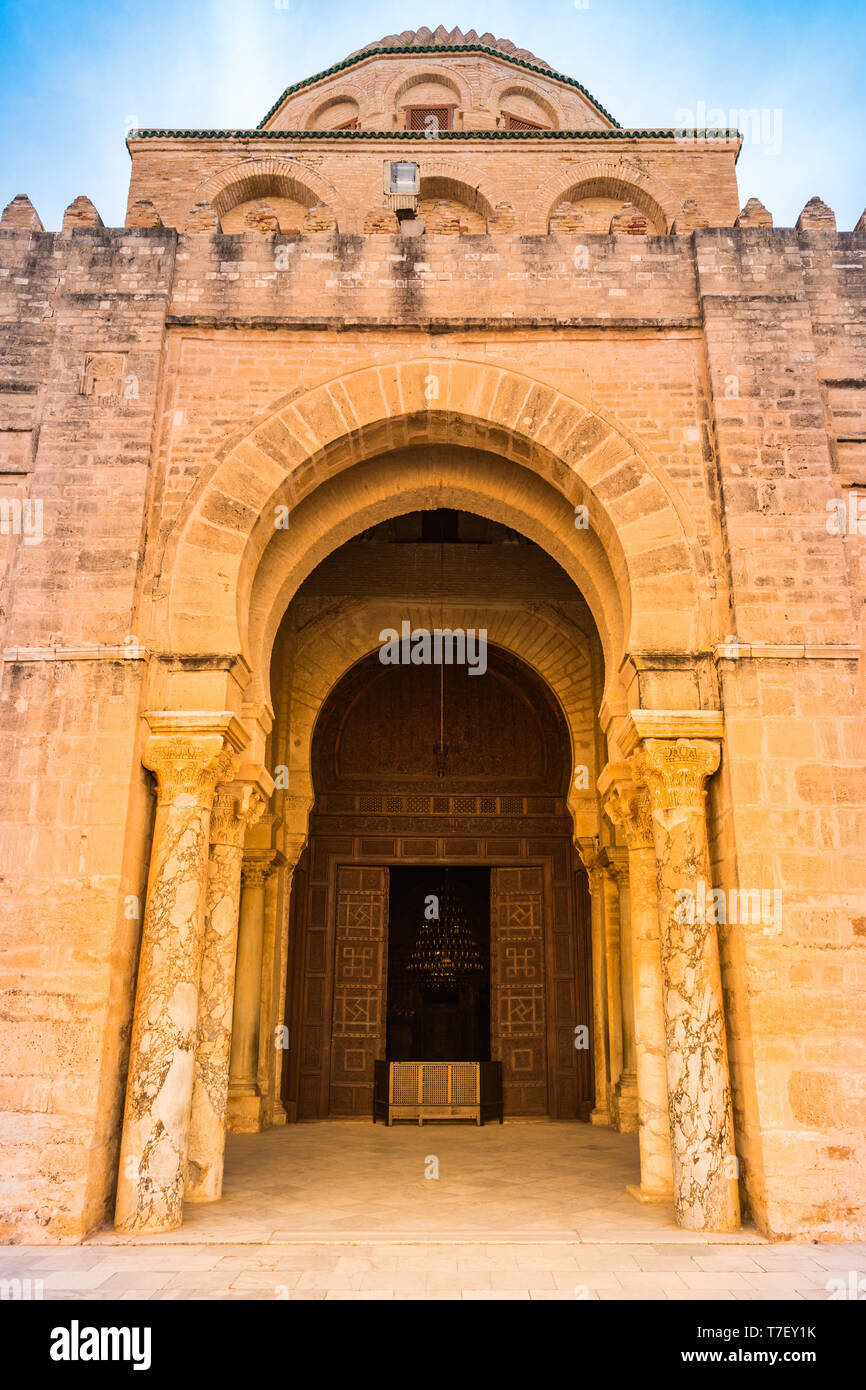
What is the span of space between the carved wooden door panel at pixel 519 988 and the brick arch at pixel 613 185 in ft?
35.8

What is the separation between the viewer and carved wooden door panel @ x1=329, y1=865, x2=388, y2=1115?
10148 millimetres

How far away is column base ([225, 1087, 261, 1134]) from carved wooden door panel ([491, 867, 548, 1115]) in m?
2.51

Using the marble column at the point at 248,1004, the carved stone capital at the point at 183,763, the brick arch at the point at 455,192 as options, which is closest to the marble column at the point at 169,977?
the carved stone capital at the point at 183,763

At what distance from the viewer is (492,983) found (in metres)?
10.7

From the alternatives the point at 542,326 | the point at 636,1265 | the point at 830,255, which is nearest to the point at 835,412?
the point at 830,255

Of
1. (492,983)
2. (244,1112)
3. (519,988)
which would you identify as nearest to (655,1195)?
(244,1112)

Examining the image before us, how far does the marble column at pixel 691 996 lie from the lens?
528 centimetres

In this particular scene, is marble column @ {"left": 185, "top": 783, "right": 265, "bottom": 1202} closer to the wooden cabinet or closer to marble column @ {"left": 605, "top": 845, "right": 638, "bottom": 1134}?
the wooden cabinet

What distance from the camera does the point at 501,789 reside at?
11.2 meters

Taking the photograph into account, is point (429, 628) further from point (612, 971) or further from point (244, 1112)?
point (244, 1112)

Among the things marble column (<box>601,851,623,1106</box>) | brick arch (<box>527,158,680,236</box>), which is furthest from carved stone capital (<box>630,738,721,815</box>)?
brick arch (<box>527,158,680,236</box>)

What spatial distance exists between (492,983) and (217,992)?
5021 mm
